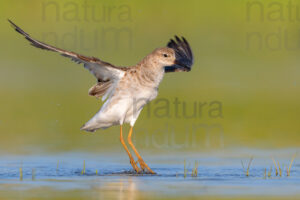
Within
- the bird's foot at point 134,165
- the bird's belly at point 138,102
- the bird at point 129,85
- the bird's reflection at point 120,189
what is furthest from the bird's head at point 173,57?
the bird's reflection at point 120,189

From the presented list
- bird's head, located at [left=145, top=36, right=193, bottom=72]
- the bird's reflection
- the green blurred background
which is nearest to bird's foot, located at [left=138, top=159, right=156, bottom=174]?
the bird's reflection

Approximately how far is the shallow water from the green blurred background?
0.80m

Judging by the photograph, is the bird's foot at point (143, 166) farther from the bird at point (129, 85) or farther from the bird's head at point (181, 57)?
the bird's head at point (181, 57)

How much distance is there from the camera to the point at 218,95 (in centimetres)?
1952

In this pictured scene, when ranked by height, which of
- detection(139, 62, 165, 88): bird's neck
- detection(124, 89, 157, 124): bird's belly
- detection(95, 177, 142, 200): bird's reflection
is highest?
detection(139, 62, 165, 88): bird's neck

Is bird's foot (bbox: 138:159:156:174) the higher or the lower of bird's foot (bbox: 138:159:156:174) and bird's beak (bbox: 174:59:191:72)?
the lower

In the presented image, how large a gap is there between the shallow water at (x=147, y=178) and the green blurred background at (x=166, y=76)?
2.64 feet

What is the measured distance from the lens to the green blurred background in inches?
603

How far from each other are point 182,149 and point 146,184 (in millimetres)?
3185

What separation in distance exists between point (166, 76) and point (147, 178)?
1031cm

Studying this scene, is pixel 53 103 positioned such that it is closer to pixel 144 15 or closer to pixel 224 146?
pixel 224 146

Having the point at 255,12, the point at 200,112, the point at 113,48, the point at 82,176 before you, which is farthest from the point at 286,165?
the point at 255,12

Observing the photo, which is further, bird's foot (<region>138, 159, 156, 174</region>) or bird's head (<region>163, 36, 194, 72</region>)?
bird's head (<region>163, 36, 194, 72</region>)

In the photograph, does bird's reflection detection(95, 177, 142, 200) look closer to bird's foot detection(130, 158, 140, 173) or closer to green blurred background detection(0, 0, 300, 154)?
bird's foot detection(130, 158, 140, 173)
